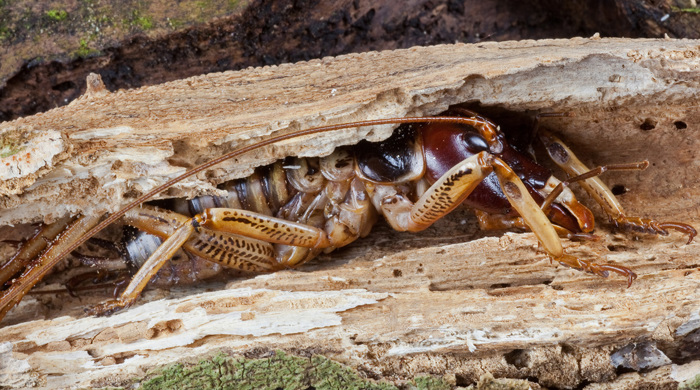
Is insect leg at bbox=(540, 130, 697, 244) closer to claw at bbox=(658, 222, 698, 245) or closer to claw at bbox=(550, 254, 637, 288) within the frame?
claw at bbox=(658, 222, 698, 245)

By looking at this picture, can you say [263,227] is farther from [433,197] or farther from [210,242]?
[433,197]

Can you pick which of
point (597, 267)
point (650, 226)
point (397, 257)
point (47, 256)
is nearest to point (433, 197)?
point (397, 257)

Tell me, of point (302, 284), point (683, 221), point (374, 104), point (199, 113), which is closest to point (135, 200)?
point (199, 113)

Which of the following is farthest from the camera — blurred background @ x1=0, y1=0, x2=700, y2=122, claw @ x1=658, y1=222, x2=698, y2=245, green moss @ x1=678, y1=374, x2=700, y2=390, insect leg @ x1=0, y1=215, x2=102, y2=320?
blurred background @ x1=0, y1=0, x2=700, y2=122

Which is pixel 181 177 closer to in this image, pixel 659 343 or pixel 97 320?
pixel 97 320

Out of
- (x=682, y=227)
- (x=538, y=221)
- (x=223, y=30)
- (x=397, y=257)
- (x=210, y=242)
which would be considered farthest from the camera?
(x=223, y=30)

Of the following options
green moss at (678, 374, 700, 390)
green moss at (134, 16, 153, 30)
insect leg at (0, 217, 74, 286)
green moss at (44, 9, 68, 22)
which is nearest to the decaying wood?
green moss at (678, 374, 700, 390)
